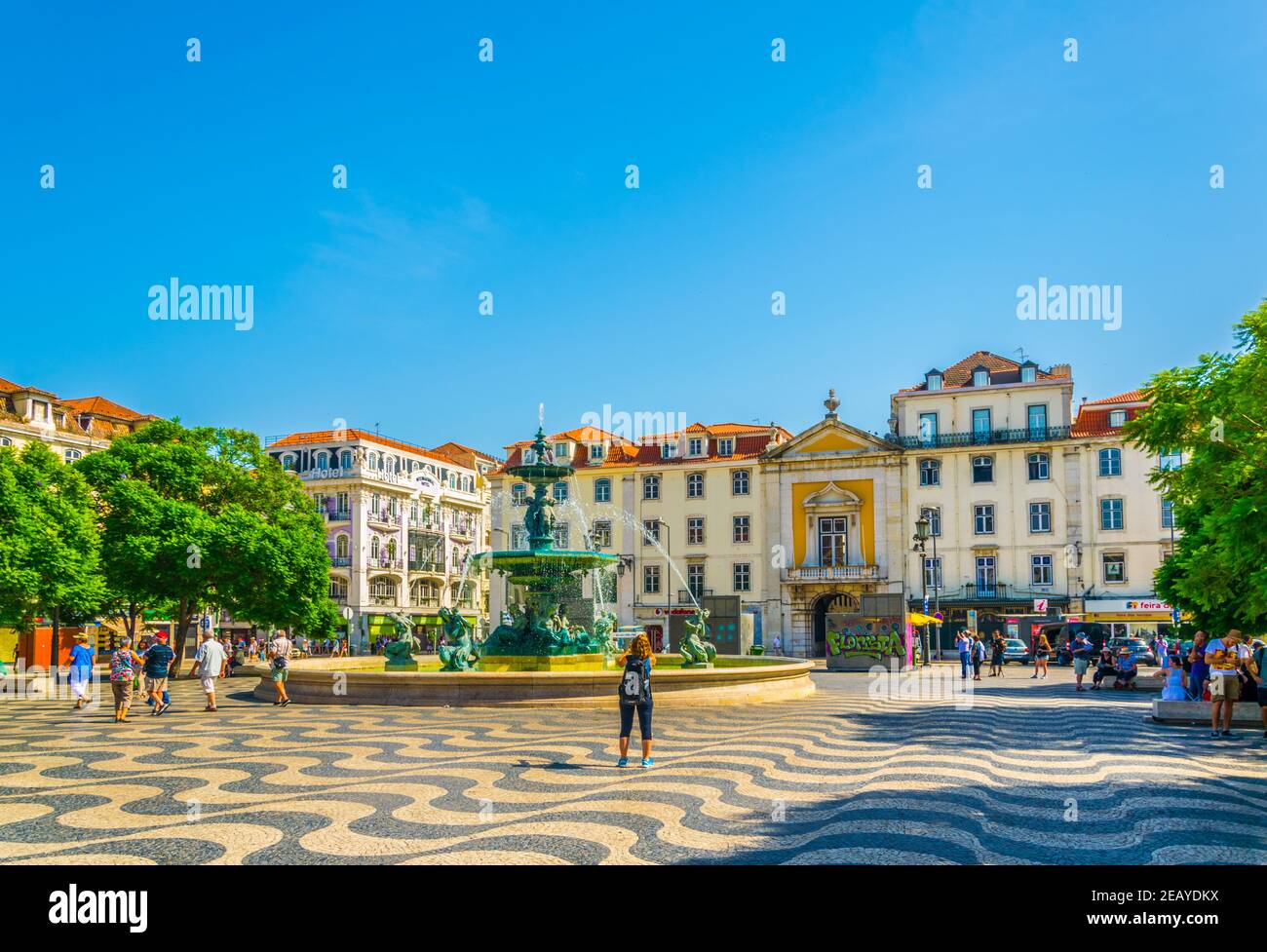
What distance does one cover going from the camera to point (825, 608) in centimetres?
5338

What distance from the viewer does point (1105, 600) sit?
48.2m

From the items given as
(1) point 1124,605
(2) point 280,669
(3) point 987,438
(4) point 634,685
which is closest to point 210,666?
(2) point 280,669

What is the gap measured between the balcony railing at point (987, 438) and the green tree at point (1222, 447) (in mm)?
36392

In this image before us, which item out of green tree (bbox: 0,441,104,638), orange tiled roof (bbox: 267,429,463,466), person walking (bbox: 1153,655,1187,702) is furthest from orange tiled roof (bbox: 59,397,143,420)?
person walking (bbox: 1153,655,1187,702)

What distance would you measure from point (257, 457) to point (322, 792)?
31.2 meters

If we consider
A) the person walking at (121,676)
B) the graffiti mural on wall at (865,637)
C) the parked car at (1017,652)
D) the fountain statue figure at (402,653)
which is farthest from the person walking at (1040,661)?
the person walking at (121,676)

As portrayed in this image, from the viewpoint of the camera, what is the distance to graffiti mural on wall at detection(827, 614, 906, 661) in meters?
37.0

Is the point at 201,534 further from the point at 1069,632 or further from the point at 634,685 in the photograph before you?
the point at 1069,632

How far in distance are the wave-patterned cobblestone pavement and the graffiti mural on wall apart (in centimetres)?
2048

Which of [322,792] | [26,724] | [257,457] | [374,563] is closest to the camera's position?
[322,792]

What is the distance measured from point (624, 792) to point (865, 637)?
1151 inches
